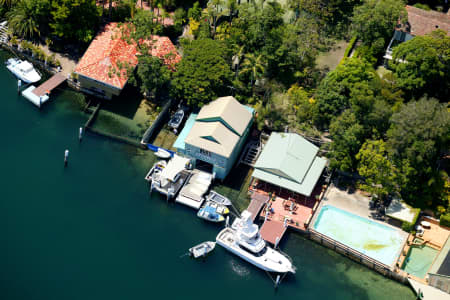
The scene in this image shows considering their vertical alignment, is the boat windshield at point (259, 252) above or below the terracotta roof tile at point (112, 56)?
below

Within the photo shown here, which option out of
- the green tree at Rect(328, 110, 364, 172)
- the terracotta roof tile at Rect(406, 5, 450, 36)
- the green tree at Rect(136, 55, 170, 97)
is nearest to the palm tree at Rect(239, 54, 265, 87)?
the green tree at Rect(136, 55, 170, 97)

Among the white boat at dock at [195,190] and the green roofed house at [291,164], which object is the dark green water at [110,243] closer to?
the white boat at dock at [195,190]

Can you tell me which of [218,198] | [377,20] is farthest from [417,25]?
[218,198]

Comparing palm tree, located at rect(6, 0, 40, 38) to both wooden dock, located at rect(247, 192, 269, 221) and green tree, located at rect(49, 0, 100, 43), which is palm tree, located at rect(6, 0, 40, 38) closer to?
green tree, located at rect(49, 0, 100, 43)

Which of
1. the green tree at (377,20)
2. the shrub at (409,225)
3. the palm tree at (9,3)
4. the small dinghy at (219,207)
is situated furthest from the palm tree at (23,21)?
the shrub at (409,225)

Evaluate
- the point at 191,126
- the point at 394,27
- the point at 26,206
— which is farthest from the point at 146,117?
the point at 394,27
